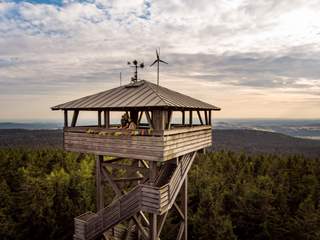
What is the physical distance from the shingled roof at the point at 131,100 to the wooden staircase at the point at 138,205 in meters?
3.68

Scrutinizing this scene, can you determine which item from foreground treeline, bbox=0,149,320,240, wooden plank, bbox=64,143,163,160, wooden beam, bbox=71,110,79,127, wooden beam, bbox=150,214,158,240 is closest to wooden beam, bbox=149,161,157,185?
wooden plank, bbox=64,143,163,160

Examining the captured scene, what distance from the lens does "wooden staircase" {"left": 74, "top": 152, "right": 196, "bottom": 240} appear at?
1182 cm

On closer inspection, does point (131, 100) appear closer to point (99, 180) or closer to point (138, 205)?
point (138, 205)

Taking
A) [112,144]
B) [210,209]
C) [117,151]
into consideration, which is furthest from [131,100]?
[210,209]

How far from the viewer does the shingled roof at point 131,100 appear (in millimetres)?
11445

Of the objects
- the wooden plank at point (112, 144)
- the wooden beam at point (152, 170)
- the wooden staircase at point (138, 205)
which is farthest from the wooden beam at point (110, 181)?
the wooden beam at point (152, 170)

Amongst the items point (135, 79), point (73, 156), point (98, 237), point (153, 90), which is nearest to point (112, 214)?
point (98, 237)

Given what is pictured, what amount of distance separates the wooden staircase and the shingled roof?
12.1 ft

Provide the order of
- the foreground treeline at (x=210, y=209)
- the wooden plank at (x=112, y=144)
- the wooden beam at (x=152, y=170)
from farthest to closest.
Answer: the foreground treeline at (x=210, y=209) → the wooden beam at (x=152, y=170) → the wooden plank at (x=112, y=144)

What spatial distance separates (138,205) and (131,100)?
16.3 feet

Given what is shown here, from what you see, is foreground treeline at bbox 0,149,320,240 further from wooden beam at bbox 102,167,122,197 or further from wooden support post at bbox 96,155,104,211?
wooden beam at bbox 102,167,122,197

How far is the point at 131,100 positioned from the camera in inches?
485

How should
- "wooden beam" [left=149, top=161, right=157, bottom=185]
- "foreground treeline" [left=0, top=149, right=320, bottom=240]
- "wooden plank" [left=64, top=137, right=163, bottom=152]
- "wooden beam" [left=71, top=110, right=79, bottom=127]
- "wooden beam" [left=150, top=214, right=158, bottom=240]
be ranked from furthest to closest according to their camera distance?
"foreground treeline" [left=0, top=149, right=320, bottom=240], "wooden beam" [left=71, top=110, right=79, bottom=127], "wooden beam" [left=150, top=214, right=158, bottom=240], "wooden beam" [left=149, top=161, right=157, bottom=185], "wooden plank" [left=64, top=137, right=163, bottom=152]

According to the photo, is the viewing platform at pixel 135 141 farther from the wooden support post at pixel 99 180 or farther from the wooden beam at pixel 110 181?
the wooden beam at pixel 110 181
